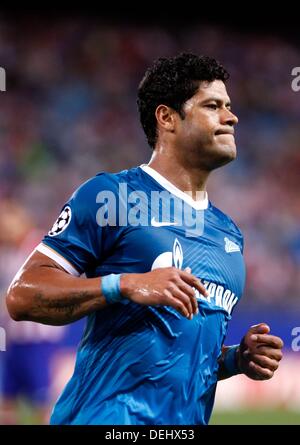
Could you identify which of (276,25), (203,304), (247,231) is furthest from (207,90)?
(276,25)

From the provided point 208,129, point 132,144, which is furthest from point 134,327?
point 132,144

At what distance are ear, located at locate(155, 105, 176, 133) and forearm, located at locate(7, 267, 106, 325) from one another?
109 centimetres

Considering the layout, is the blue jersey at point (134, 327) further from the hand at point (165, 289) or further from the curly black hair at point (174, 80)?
the curly black hair at point (174, 80)

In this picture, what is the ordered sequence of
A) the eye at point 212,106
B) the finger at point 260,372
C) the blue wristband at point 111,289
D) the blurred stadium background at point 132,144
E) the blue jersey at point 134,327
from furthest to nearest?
the blurred stadium background at point 132,144, the eye at point 212,106, the finger at point 260,372, the blue jersey at point 134,327, the blue wristband at point 111,289

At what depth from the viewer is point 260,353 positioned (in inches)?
134

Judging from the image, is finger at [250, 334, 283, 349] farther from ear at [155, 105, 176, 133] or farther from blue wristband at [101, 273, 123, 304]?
ear at [155, 105, 176, 133]

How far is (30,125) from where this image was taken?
36.1 ft

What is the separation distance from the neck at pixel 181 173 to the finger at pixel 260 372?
0.85 meters

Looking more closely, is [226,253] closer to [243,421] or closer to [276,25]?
[243,421]

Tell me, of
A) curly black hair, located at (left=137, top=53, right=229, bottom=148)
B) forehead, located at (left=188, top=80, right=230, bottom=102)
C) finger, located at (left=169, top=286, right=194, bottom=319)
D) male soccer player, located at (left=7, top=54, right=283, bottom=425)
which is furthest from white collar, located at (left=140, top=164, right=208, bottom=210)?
finger, located at (left=169, top=286, right=194, bottom=319)

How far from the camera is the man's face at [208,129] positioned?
11.6 ft

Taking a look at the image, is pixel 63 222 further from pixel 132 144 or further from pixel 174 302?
pixel 132 144

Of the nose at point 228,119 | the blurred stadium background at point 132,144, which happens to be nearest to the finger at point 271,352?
the nose at point 228,119

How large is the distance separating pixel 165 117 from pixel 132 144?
760 centimetres
